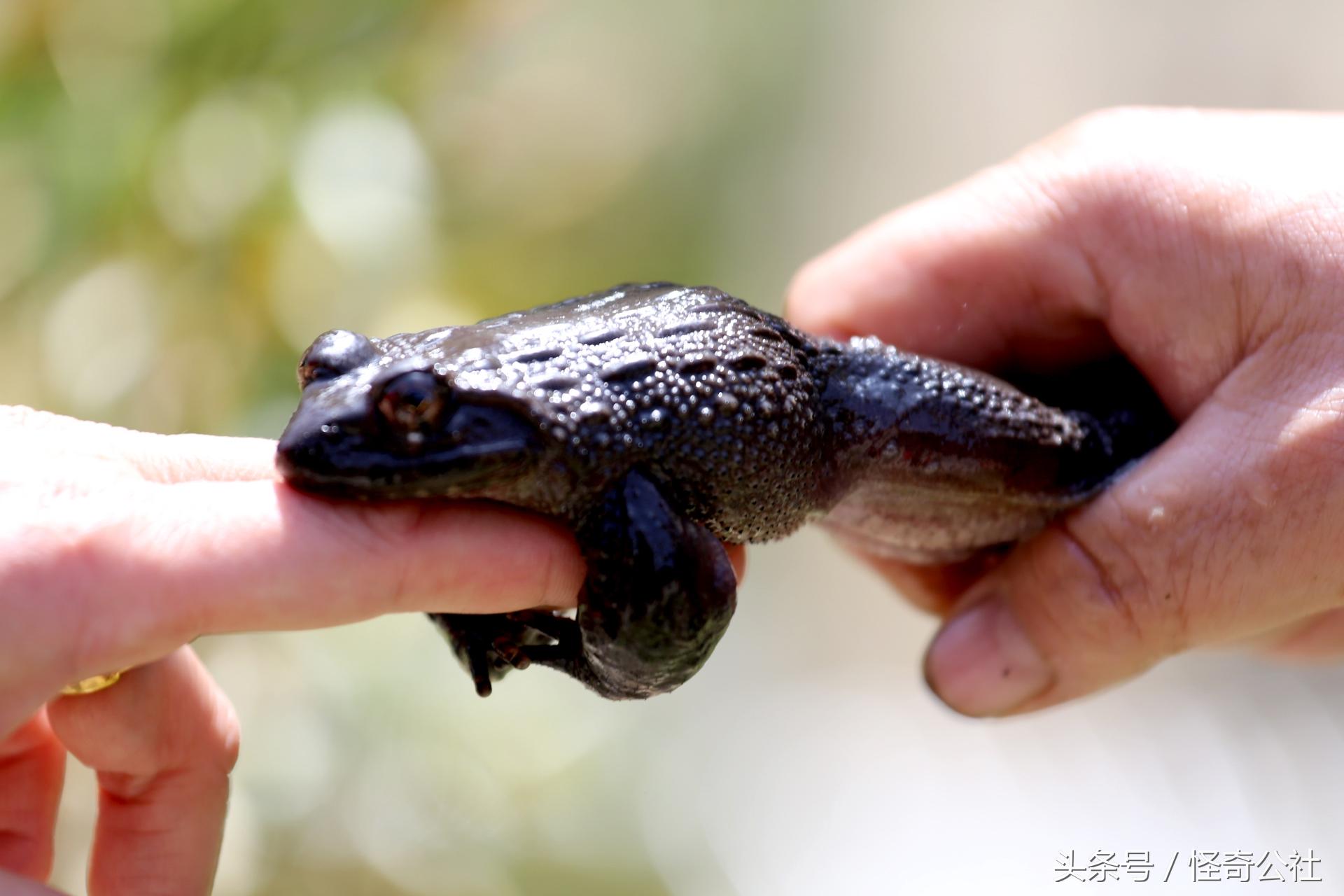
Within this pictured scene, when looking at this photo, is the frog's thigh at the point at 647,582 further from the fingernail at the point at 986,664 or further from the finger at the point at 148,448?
the fingernail at the point at 986,664

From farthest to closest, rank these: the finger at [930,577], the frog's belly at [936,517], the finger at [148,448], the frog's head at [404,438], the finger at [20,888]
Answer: the finger at [930,577] < the frog's belly at [936,517] < the finger at [148,448] < the frog's head at [404,438] < the finger at [20,888]

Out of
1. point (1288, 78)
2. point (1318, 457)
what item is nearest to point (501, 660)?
point (1318, 457)

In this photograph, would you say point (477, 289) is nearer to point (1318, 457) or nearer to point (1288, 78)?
point (1318, 457)

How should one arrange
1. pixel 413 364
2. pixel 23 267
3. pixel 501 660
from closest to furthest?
1. pixel 413 364
2. pixel 501 660
3. pixel 23 267

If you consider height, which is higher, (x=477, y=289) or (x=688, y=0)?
(x=688, y=0)

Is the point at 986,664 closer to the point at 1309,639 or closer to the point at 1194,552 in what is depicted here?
the point at 1194,552

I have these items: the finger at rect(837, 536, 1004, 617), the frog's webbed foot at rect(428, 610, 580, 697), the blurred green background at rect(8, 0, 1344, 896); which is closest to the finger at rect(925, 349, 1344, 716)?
the finger at rect(837, 536, 1004, 617)

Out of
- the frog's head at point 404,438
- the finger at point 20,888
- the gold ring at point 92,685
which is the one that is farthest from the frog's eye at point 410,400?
the finger at point 20,888
